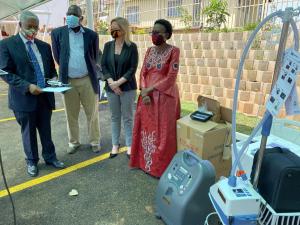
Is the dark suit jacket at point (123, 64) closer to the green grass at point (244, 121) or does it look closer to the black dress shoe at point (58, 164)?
the black dress shoe at point (58, 164)

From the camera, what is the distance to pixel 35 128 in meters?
3.24

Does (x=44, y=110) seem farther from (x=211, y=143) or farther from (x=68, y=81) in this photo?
(x=211, y=143)

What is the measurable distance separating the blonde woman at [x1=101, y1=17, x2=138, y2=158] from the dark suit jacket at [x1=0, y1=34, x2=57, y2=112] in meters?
0.76

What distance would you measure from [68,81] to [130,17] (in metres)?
5.52

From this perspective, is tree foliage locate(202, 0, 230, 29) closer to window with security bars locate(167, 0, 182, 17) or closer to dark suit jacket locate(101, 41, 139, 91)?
window with security bars locate(167, 0, 182, 17)

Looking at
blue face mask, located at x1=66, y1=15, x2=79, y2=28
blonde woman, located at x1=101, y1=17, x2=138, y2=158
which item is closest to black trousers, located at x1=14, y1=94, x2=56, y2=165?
blonde woman, located at x1=101, y1=17, x2=138, y2=158

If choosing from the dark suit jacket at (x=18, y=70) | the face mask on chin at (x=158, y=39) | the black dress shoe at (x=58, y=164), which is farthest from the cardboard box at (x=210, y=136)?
the dark suit jacket at (x=18, y=70)

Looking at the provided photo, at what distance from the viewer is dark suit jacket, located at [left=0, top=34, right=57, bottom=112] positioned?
2.89 meters

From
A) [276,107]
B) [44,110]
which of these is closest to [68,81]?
[44,110]

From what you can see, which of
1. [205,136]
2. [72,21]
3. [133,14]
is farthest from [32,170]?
[133,14]

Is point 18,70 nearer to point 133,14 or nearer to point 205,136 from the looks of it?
point 205,136

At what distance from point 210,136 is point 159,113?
653 millimetres

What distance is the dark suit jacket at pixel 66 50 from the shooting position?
341 cm

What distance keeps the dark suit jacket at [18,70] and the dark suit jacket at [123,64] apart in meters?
0.73
